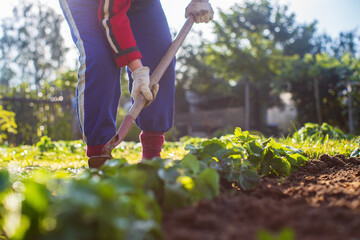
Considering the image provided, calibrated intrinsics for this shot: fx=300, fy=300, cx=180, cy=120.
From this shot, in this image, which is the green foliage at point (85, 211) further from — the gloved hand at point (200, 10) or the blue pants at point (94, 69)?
the gloved hand at point (200, 10)

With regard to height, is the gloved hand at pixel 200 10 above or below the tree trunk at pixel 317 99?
above

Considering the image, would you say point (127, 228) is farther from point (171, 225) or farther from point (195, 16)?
point (195, 16)

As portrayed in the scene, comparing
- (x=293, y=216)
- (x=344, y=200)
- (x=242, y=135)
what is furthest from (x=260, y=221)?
(x=242, y=135)

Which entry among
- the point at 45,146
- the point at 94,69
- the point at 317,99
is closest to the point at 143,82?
the point at 94,69

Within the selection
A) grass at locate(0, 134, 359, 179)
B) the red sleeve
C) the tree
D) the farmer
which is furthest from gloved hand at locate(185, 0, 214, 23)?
the tree

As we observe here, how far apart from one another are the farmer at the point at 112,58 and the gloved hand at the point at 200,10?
0.28 meters

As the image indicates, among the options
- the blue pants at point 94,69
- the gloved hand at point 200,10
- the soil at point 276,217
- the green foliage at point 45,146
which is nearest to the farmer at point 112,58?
the blue pants at point 94,69

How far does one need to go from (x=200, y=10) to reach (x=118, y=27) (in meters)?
0.77

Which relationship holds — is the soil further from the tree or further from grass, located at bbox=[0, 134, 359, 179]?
the tree

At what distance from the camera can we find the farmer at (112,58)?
1834mm

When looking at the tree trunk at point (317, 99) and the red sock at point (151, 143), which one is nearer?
the red sock at point (151, 143)

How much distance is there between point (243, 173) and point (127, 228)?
2.49ft

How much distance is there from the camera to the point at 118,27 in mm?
1798

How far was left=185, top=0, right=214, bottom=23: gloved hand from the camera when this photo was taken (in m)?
2.29
